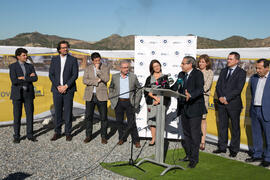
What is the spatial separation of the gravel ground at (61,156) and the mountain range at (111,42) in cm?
2782

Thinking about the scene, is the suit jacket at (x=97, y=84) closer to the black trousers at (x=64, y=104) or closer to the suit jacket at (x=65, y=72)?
the suit jacket at (x=65, y=72)

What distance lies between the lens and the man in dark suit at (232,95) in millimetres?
4848

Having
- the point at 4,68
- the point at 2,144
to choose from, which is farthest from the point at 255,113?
the point at 4,68

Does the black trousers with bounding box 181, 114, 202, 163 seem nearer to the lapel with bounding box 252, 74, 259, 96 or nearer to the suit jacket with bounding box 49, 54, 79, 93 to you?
the lapel with bounding box 252, 74, 259, 96

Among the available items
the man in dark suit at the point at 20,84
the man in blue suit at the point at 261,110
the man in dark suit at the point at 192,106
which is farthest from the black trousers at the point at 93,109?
the man in blue suit at the point at 261,110

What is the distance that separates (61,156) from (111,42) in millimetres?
70475

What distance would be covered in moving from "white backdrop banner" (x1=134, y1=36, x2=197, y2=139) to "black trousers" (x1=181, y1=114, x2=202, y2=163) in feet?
5.05

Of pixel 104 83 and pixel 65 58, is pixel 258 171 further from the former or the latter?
pixel 65 58

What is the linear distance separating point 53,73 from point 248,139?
4637 mm

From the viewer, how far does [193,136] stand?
4.18 m

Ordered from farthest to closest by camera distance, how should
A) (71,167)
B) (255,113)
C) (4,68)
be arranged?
(4,68)
(255,113)
(71,167)

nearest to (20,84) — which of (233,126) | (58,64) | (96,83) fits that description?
(58,64)

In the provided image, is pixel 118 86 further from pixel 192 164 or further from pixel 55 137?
pixel 192 164

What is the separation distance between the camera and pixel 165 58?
5844 millimetres
